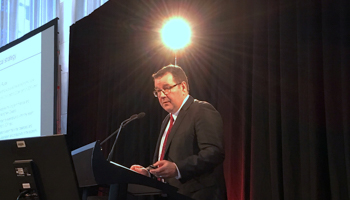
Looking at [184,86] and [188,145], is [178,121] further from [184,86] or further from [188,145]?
[184,86]

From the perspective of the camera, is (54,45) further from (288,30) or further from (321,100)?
(321,100)

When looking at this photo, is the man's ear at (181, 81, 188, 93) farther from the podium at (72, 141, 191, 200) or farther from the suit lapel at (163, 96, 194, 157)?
the podium at (72, 141, 191, 200)

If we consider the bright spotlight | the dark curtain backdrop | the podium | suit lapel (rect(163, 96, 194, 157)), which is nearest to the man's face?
suit lapel (rect(163, 96, 194, 157))

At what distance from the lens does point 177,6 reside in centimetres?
367

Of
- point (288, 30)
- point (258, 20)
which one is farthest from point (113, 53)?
point (288, 30)

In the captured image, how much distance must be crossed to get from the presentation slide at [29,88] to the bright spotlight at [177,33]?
1.88 meters

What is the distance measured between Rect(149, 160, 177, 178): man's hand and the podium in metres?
0.12

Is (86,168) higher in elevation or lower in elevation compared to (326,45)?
lower

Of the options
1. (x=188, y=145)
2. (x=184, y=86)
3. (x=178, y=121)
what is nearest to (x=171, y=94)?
(x=184, y=86)

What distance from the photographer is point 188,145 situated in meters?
2.23

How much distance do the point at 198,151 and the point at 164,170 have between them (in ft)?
1.62

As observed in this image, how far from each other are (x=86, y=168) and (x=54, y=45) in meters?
3.59

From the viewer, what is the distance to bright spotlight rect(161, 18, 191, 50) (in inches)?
137

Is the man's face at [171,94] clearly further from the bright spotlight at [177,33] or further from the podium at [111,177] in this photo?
the bright spotlight at [177,33]
